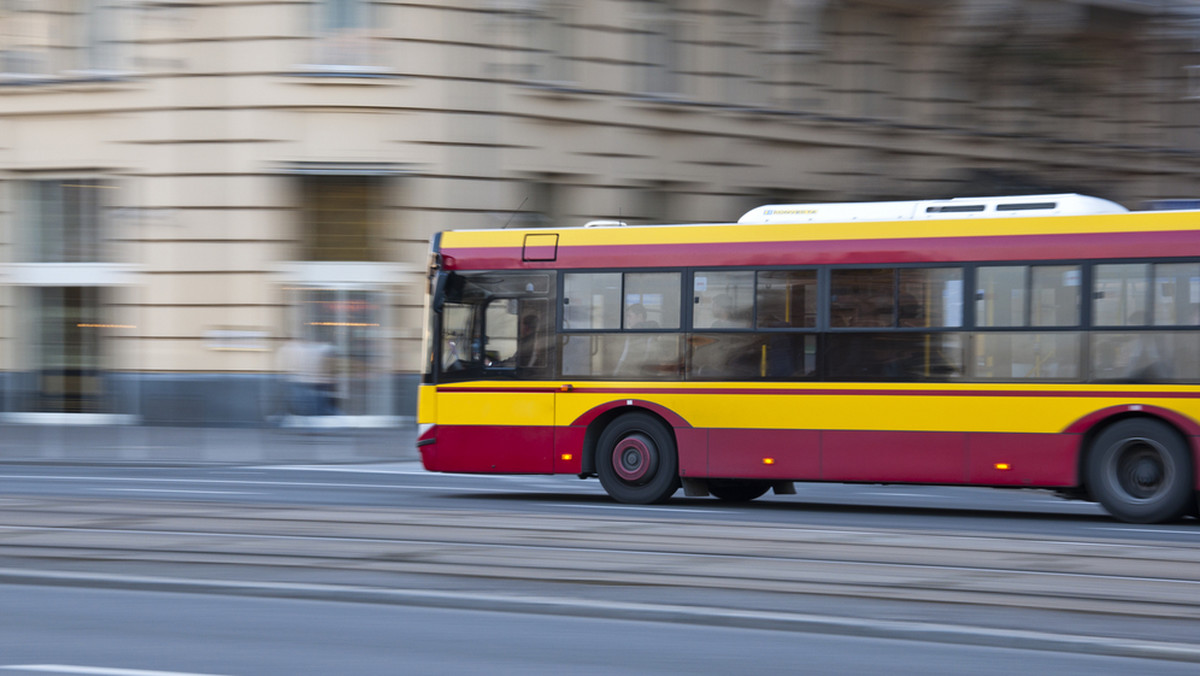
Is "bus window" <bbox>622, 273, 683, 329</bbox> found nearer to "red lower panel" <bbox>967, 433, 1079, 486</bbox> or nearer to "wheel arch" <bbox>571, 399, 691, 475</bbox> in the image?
"wheel arch" <bbox>571, 399, 691, 475</bbox>

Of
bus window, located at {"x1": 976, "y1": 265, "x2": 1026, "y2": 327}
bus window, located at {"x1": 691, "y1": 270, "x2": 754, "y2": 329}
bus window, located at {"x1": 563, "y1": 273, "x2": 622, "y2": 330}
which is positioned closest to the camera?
bus window, located at {"x1": 976, "y1": 265, "x2": 1026, "y2": 327}

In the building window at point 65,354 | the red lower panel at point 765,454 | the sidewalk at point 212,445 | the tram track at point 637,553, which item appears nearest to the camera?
the tram track at point 637,553

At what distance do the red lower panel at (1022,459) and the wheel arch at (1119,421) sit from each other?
2.4 inches

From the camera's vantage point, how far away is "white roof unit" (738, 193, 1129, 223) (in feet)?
39.0

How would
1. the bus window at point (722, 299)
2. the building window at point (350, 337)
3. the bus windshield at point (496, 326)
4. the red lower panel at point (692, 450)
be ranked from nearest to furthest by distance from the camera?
the bus window at point (722, 299), the red lower panel at point (692, 450), the bus windshield at point (496, 326), the building window at point (350, 337)

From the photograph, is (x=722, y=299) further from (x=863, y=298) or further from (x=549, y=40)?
(x=549, y=40)

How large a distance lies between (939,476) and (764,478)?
1.47m

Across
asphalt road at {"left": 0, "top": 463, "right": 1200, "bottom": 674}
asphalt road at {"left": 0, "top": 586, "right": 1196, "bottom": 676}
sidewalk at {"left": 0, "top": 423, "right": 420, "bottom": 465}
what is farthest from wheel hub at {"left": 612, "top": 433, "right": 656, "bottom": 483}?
sidewalk at {"left": 0, "top": 423, "right": 420, "bottom": 465}

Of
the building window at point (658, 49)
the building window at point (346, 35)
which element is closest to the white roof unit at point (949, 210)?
the building window at point (346, 35)

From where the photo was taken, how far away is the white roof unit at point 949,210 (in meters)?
11.9

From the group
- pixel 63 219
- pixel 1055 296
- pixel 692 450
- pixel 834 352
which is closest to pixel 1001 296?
pixel 1055 296

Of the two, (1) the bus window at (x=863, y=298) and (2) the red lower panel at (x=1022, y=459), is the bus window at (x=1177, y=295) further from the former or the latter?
(1) the bus window at (x=863, y=298)

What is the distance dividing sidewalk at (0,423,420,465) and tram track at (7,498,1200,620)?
26.4ft

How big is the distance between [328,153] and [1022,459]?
44.6 feet
